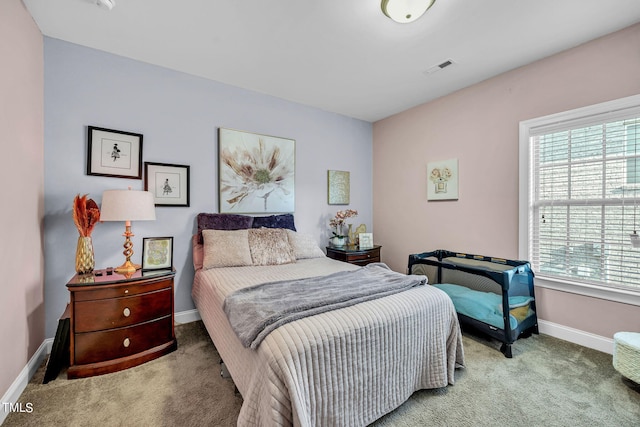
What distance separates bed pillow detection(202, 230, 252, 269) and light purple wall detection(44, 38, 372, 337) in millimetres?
395

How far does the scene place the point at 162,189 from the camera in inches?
105

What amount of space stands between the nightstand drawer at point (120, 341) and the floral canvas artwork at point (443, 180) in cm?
322

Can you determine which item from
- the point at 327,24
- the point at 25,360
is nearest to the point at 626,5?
the point at 327,24

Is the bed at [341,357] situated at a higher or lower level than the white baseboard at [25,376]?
higher

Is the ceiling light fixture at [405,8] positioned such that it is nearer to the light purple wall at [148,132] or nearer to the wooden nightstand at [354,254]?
the light purple wall at [148,132]

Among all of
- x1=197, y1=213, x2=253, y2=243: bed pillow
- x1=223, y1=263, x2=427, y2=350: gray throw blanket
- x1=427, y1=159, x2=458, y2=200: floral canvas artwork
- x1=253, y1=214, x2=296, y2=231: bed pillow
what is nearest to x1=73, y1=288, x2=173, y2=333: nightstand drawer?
x1=197, y1=213, x2=253, y2=243: bed pillow

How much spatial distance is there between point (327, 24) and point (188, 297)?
114 inches

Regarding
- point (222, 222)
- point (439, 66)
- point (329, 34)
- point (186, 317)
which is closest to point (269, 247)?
point (222, 222)

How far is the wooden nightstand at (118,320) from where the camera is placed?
6.13 feet

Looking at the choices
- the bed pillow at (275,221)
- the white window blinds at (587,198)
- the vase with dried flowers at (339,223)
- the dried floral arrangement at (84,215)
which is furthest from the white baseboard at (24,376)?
the white window blinds at (587,198)

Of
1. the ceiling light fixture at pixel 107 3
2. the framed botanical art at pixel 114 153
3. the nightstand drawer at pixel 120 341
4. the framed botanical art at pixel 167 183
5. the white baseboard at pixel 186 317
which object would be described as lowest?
the white baseboard at pixel 186 317

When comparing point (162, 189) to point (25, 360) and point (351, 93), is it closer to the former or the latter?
point (25, 360)

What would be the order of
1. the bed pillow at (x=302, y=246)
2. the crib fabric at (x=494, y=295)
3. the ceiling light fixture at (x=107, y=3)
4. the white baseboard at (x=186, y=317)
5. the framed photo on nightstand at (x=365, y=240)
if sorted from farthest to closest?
the framed photo on nightstand at (x=365, y=240) < the bed pillow at (x=302, y=246) < the white baseboard at (x=186, y=317) < the crib fabric at (x=494, y=295) < the ceiling light fixture at (x=107, y=3)

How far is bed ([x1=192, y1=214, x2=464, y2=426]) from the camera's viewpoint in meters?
1.14
